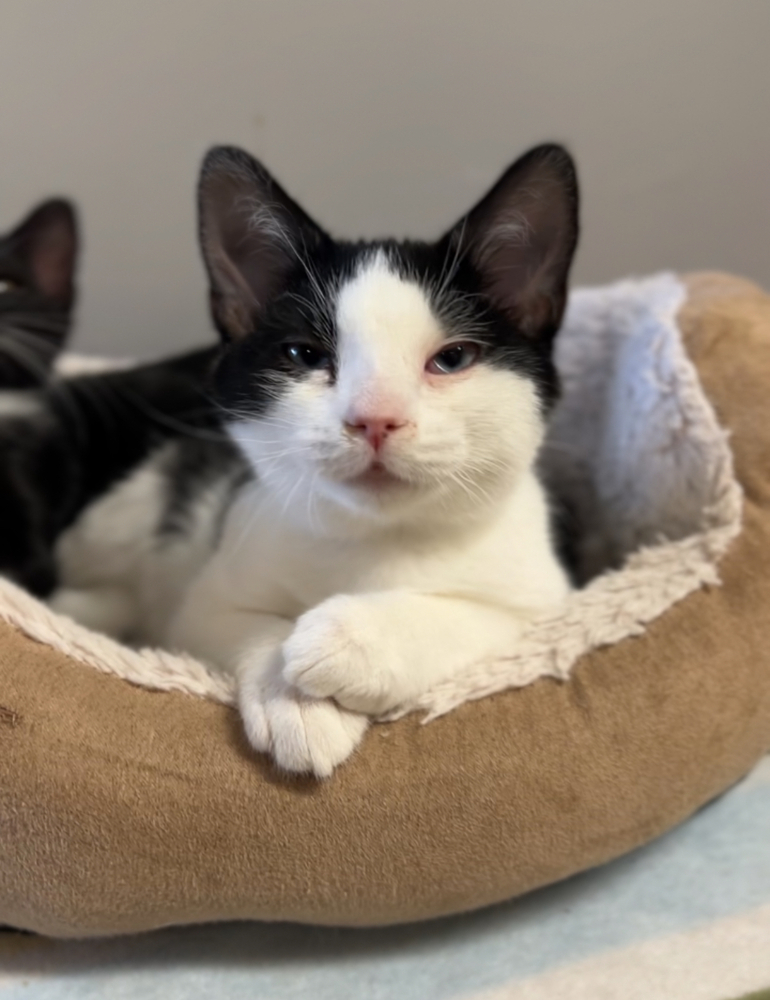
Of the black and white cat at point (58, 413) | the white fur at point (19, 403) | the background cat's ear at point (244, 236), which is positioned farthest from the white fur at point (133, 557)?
the background cat's ear at point (244, 236)

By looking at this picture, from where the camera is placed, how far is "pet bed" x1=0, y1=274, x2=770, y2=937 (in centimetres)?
86

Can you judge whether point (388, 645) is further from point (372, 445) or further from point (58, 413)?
point (58, 413)

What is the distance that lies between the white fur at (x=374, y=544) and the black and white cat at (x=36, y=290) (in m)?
0.61

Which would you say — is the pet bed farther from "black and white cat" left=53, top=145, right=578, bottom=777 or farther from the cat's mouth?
the cat's mouth

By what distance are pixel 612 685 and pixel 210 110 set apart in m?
1.37

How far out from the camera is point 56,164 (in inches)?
69.5

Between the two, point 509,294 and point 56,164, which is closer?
point 509,294

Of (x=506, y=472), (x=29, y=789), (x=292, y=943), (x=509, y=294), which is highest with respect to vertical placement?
(x=509, y=294)

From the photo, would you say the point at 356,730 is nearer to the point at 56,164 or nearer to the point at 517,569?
the point at 517,569

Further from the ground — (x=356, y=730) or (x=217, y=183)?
(x=217, y=183)

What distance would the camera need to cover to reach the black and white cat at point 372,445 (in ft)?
2.75

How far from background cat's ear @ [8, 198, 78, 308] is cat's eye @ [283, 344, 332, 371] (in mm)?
811

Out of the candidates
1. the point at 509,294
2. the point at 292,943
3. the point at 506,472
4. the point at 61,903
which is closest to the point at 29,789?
the point at 61,903

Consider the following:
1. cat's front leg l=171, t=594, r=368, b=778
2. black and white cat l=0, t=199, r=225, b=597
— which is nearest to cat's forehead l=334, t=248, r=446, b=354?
cat's front leg l=171, t=594, r=368, b=778
